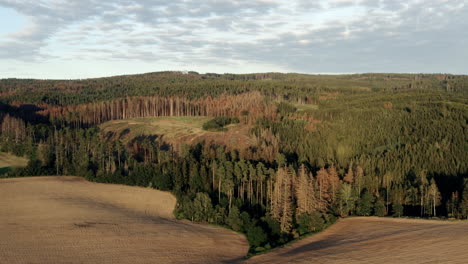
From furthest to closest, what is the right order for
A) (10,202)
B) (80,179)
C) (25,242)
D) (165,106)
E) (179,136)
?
(165,106), (179,136), (80,179), (10,202), (25,242)

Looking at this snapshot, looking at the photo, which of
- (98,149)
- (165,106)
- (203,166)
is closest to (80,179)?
(98,149)

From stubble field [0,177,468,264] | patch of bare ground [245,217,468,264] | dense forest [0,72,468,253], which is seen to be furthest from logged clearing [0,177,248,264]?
patch of bare ground [245,217,468,264]

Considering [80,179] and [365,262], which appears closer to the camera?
[365,262]

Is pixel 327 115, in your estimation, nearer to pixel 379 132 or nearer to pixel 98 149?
pixel 379 132

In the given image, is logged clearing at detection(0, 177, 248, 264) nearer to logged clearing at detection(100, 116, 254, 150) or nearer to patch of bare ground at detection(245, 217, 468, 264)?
patch of bare ground at detection(245, 217, 468, 264)

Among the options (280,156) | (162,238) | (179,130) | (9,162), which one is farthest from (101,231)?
(179,130)

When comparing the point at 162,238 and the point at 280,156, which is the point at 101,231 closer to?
the point at 162,238

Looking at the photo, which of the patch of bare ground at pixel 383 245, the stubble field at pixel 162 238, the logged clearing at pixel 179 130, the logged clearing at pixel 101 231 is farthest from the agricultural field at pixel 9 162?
the patch of bare ground at pixel 383 245
